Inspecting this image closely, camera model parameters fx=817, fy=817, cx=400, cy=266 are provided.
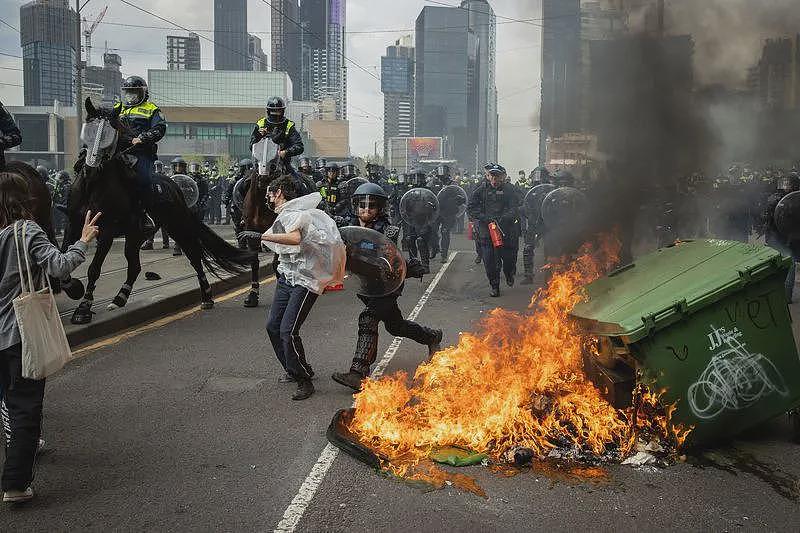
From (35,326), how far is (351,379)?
2598 mm

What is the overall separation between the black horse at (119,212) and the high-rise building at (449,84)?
16933 centimetres

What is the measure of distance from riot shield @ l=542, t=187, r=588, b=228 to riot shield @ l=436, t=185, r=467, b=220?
3.85 meters

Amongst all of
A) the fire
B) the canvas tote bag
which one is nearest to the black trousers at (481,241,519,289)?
the fire

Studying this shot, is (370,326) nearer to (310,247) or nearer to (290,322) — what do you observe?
(290,322)

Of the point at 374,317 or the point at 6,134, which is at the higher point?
the point at 6,134

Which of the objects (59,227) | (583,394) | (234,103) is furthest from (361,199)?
(234,103)

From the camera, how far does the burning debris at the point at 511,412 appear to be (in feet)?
15.5

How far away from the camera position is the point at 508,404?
16.2 ft

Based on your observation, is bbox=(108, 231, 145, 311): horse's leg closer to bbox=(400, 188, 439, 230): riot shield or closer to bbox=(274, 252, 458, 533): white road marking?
bbox=(274, 252, 458, 533): white road marking

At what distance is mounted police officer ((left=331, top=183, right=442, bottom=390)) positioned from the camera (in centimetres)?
624

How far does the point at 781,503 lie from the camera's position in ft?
13.7

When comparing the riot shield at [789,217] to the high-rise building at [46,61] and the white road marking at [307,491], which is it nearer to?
the white road marking at [307,491]

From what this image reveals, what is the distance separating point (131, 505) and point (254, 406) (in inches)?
71.6

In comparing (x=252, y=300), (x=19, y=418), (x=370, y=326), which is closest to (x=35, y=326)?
(x=19, y=418)
